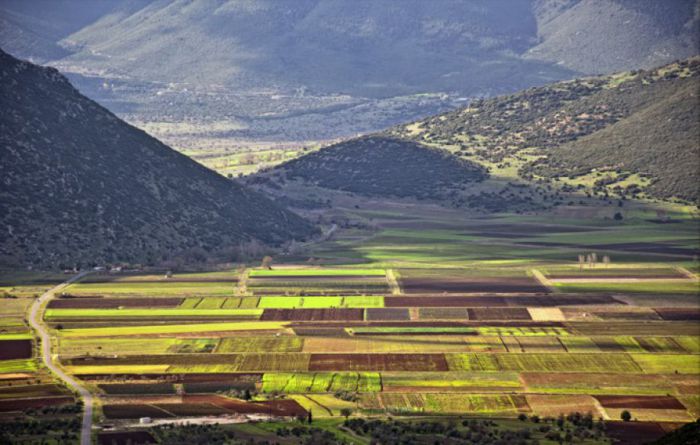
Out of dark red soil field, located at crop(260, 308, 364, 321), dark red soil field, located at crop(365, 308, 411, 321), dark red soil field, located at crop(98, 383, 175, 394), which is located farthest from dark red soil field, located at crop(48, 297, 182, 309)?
dark red soil field, located at crop(98, 383, 175, 394)

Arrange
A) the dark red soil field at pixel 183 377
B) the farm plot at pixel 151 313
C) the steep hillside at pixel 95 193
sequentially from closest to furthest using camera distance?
the dark red soil field at pixel 183 377 < the farm plot at pixel 151 313 < the steep hillside at pixel 95 193

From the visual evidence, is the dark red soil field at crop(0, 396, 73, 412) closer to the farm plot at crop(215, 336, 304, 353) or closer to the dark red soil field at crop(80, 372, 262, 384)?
the dark red soil field at crop(80, 372, 262, 384)

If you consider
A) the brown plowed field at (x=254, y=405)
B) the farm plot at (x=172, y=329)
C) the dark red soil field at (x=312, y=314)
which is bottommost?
the brown plowed field at (x=254, y=405)

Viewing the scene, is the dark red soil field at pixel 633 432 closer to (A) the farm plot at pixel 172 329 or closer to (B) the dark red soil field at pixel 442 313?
(B) the dark red soil field at pixel 442 313

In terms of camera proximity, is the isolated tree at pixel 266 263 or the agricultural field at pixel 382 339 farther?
the isolated tree at pixel 266 263

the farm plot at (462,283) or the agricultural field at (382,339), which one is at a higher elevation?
the farm plot at (462,283)

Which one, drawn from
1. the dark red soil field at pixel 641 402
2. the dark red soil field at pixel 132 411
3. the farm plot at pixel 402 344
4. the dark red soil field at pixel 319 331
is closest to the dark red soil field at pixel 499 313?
the farm plot at pixel 402 344
